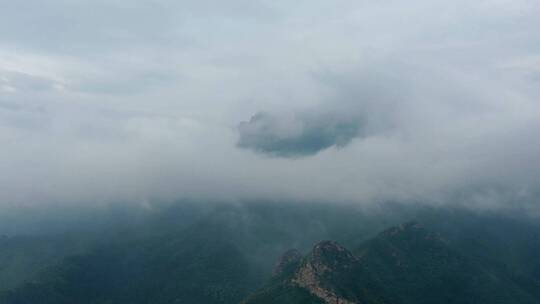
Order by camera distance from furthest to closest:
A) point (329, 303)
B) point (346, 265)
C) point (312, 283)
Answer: point (346, 265)
point (312, 283)
point (329, 303)

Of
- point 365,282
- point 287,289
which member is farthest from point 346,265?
point 287,289

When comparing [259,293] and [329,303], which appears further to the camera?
[259,293]

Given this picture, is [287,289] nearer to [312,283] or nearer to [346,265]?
[312,283]

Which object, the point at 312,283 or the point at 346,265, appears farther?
the point at 346,265

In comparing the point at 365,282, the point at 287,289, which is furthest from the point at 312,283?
the point at 365,282

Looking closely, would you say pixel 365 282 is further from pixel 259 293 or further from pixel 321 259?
pixel 259 293

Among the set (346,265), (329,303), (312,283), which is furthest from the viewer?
(346,265)

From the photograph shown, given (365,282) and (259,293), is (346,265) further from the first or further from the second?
(259,293)

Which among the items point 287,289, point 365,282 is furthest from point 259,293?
point 365,282

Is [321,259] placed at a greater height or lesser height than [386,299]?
greater
